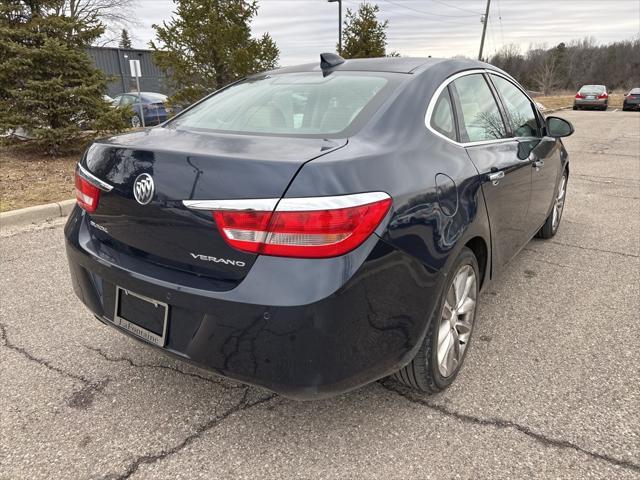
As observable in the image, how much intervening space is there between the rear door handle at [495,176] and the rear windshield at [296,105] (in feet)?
2.37

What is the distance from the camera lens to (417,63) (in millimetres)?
2732

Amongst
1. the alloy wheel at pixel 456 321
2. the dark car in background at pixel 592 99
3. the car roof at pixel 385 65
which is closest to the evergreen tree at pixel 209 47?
the car roof at pixel 385 65

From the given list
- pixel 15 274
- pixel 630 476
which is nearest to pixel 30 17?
pixel 15 274

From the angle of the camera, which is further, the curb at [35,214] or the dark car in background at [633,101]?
the dark car in background at [633,101]

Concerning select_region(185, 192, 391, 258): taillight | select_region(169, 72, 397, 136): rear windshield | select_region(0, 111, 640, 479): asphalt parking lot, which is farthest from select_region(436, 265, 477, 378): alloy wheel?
Answer: select_region(169, 72, 397, 136): rear windshield

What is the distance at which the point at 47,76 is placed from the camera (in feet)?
27.2

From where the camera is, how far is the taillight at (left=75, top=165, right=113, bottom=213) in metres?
2.15

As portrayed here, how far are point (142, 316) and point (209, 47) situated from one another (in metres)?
8.99

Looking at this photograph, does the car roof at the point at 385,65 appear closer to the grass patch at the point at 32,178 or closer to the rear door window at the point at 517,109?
the rear door window at the point at 517,109

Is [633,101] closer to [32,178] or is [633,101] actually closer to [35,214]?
[32,178]

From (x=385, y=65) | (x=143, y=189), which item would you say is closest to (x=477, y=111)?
(x=385, y=65)

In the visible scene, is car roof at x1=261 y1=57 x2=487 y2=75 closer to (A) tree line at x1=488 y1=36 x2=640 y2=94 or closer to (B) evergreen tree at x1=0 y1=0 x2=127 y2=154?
(B) evergreen tree at x1=0 y1=0 x2=127 y2=154

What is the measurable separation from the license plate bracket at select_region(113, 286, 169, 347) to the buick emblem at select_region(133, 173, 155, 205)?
1.29 feet

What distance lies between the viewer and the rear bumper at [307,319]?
66.7 inches
